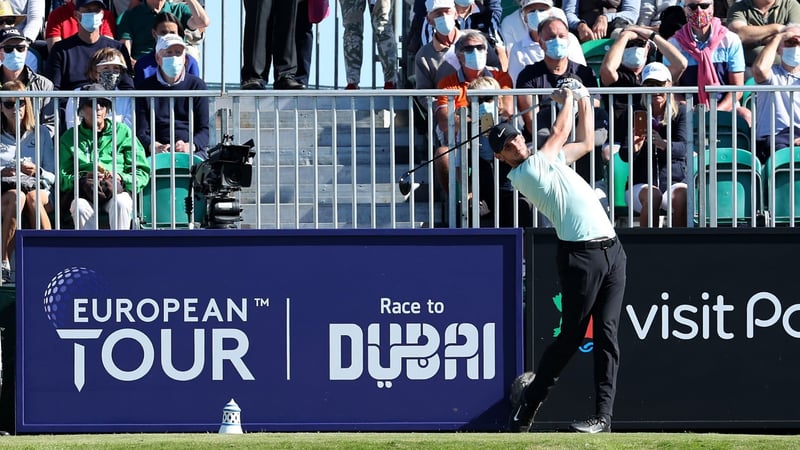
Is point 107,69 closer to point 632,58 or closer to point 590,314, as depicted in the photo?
point 632,58

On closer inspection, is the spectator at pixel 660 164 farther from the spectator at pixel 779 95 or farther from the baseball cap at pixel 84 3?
the baseball cap at pixel 84 3

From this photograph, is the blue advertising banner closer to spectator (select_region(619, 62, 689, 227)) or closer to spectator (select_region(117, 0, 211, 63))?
spectator (select_region(619, 62, 689, 227))

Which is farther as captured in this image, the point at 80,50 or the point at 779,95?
the point at 80,50

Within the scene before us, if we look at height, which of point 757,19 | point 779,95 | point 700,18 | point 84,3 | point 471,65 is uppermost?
point 84,3

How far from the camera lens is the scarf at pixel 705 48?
45.6 ft

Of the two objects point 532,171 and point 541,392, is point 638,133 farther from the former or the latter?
point 541,392

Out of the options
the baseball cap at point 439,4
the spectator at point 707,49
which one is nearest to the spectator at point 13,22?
the baseball cap at point 439,4

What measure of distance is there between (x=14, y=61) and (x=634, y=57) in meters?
5.22

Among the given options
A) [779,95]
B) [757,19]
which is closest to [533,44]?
[757,19]

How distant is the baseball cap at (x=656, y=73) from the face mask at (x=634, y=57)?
0.83 metres

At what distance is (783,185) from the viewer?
11.2 metres

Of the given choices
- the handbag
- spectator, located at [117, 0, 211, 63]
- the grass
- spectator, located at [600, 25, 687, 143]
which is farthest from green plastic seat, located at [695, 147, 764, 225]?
spectator, located at [117, 0, 211, 63]

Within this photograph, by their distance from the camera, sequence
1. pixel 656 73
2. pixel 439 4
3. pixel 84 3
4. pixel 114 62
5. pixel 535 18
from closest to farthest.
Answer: pixel 656 73
pixel 114 62
pixel 439 4
pixel 535 18
pixel 84 3

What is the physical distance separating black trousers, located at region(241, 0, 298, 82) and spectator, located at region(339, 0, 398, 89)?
0.77 m
